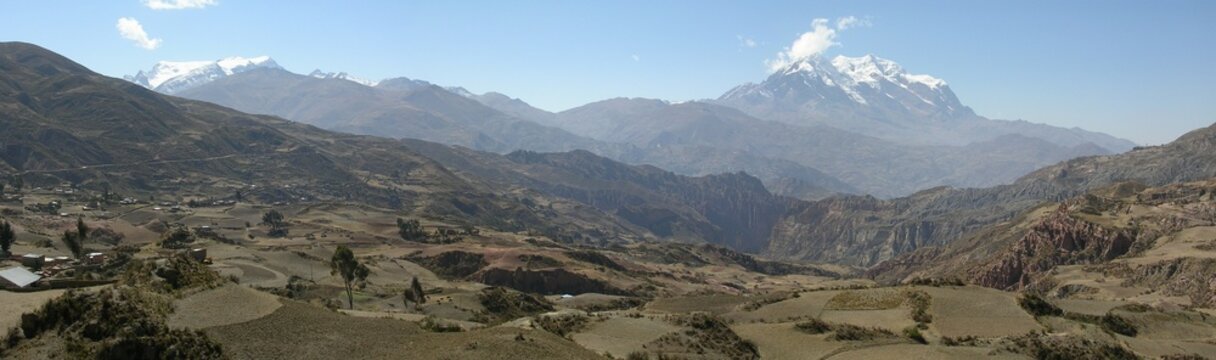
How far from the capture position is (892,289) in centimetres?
8544

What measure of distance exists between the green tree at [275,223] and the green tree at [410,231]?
81.7ft

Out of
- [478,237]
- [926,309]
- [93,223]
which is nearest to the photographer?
[926,309]

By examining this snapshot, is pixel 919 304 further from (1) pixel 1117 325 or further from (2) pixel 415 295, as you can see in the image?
(2) pixel 415 295

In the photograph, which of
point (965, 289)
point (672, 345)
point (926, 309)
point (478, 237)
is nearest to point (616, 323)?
point (672, 345)

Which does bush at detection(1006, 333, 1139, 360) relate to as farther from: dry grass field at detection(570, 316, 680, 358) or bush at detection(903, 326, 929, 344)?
dry grass field at detection(570, 316, 680, 358)

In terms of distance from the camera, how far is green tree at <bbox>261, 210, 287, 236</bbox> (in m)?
171

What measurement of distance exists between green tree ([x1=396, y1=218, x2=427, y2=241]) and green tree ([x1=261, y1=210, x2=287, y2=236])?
2490 centimetres

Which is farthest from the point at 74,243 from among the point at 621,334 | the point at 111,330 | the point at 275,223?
the point at 275,223

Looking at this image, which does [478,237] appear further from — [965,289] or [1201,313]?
[1201,313]

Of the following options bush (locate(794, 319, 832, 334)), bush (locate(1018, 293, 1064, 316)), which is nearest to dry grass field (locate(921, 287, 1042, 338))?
bush (locate(1018, 293, 1064, 316))

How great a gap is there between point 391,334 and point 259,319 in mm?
7386

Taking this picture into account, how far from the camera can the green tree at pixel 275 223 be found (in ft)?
561

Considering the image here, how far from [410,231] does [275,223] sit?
96.9 feet

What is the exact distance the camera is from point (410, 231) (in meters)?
185
